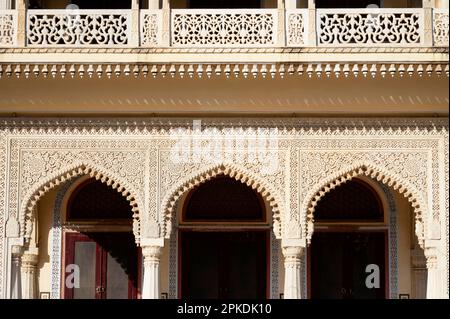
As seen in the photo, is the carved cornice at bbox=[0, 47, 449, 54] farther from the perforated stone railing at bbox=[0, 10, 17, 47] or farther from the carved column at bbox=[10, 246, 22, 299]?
the carved column at bbox=[10, 246, 22, 299]

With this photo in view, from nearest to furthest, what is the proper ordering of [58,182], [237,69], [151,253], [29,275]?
[237,69] → [151,253] → [58,182] → [29,275]

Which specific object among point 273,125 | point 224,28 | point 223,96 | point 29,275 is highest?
point 224,28

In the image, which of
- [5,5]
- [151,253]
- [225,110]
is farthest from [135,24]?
[151,253]

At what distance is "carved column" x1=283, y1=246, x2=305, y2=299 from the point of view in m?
15.9

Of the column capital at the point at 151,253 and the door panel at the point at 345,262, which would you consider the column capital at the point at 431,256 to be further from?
the column capital at the point at 151,253

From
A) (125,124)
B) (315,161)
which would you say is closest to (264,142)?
(315,161)

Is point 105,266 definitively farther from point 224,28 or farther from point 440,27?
point 440,27

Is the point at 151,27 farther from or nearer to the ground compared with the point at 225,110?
farther from the ground

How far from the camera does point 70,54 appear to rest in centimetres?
1559

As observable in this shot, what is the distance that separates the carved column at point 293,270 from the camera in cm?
1588

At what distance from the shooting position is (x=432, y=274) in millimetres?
15828

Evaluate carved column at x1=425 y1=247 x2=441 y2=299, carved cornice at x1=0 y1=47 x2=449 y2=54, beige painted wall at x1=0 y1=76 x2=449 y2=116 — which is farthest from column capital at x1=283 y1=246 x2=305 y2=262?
carved cornice at x1=0 y1=47 x2=449 y2=54

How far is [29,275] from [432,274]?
5.07 m

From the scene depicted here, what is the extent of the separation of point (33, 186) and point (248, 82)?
2.74 meters
